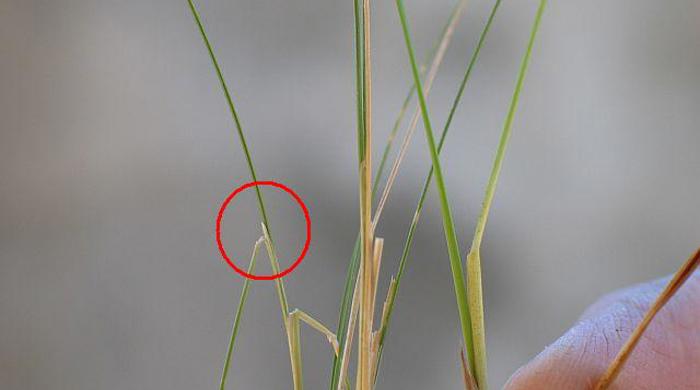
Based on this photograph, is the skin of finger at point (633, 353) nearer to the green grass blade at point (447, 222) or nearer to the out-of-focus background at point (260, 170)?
the green grass blade at point (447, 222)

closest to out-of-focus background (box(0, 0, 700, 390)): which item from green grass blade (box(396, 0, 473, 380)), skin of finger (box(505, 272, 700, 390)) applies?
skin of finger (box(505, 272, 700, 390))

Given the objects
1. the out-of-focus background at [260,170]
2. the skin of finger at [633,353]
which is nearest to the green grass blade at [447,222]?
the skin of finger at [633,353]

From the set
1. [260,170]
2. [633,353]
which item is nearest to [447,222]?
[633,353]

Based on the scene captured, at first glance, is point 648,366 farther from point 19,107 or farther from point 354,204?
point 19,107

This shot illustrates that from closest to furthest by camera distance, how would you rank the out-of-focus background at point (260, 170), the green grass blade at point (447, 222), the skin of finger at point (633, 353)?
the green grass blade at point (447, 222), the skin of finger at point (633, 353), the out-of-focus background at point (260, 170)

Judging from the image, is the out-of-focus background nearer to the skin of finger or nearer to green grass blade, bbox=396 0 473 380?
the skin of finger

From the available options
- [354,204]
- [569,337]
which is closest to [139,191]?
[354,204]
